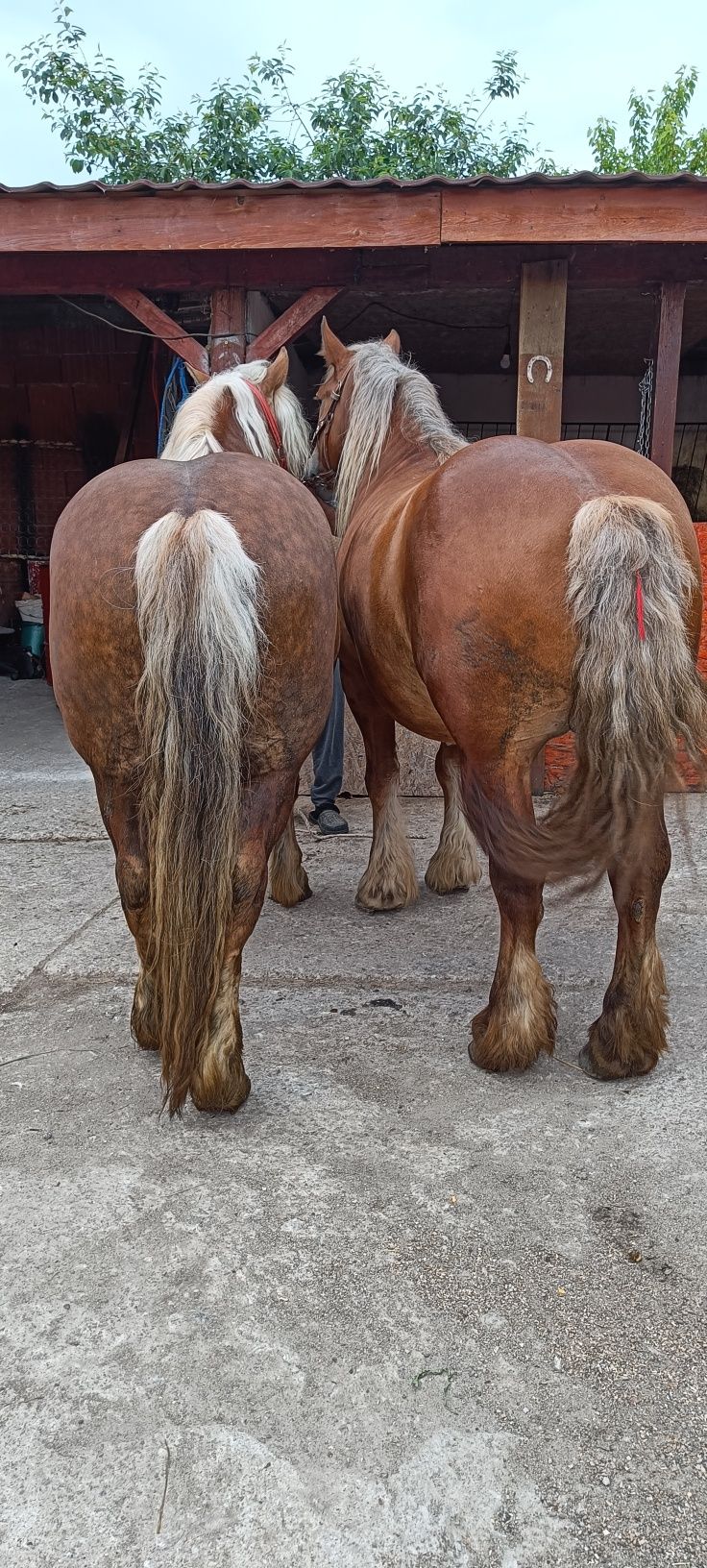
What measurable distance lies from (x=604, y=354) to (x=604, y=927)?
7.37m

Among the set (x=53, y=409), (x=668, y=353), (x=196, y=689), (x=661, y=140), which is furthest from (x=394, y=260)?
(x=661, y=140)

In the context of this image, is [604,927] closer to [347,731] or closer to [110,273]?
[347,731]

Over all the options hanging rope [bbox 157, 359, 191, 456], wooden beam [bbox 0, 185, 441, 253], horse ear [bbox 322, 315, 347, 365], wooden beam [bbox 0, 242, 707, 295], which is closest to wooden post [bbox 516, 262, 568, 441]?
wooden beam [bbox 0, 242, 707, 295]

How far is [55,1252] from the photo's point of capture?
1.89m

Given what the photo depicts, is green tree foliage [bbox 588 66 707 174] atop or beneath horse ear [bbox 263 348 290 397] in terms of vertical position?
atop

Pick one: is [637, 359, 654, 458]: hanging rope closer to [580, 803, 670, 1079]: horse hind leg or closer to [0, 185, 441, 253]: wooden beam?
[0, 185, 441, 253]: wooden beam

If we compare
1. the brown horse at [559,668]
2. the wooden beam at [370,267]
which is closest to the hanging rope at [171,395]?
the wooden beam at [370,267]

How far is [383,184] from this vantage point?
496cm

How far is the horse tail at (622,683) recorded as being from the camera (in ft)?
7.39

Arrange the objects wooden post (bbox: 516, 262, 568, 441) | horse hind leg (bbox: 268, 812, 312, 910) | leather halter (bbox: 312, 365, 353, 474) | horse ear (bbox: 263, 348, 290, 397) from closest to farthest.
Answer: horse ear (bbox: 263, 348, 290, 397), leather halter (bbox: 312, 365, 353, 474), horse hind leg (bbox: 268, 812, 312, 910), wooden post (bbox: 516, 262, 568, 441)

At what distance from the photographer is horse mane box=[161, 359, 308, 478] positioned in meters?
2.86

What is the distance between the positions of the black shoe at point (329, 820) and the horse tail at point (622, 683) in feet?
9.30

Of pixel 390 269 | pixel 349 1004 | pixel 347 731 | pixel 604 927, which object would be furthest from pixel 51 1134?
pixel 390 269

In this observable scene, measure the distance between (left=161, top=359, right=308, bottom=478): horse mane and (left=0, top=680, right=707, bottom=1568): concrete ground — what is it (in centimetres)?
181
